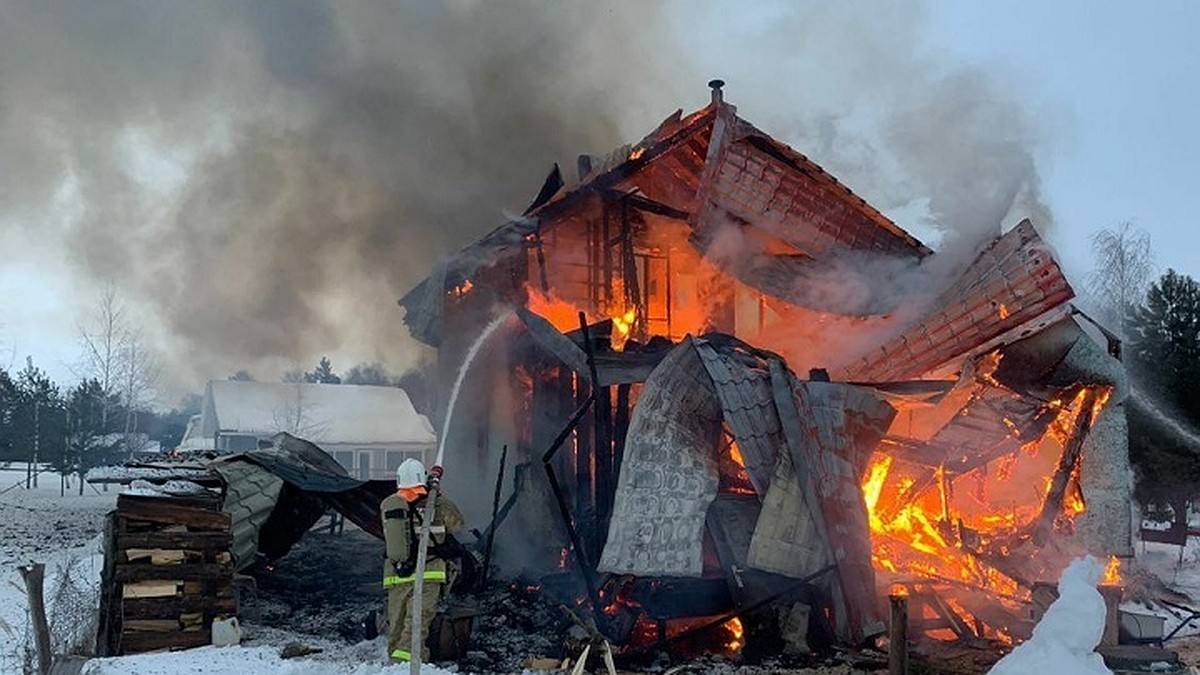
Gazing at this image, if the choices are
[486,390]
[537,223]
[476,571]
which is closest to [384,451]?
[486,390]

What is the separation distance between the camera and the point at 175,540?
846 centimetres

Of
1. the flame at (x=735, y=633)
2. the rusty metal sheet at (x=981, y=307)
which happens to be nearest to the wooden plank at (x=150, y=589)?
the flame at (x=735, y=633)

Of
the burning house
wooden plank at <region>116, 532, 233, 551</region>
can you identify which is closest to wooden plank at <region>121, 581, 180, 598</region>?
wooden plank at <region>116, 532, 233, 551</region>

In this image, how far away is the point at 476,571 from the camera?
11.2 meters

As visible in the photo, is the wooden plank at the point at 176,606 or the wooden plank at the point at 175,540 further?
the wooden plank at the point at 175,540

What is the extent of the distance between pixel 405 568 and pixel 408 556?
126 millimetres

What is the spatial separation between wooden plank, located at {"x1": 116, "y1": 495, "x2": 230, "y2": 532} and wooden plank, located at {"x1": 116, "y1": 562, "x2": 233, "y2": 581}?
41cm

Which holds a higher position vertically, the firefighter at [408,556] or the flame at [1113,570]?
the firefighter at [408,556]

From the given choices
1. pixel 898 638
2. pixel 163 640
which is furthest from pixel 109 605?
pixel 898 638

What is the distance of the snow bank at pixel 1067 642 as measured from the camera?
13.6ft

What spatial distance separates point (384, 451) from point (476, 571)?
25.4 m

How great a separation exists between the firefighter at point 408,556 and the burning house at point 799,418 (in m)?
1.67

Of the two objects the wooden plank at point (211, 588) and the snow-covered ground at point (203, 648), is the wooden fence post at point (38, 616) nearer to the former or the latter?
the snow-covered ground at point (203, 648)

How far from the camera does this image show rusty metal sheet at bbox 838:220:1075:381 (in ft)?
32.0
